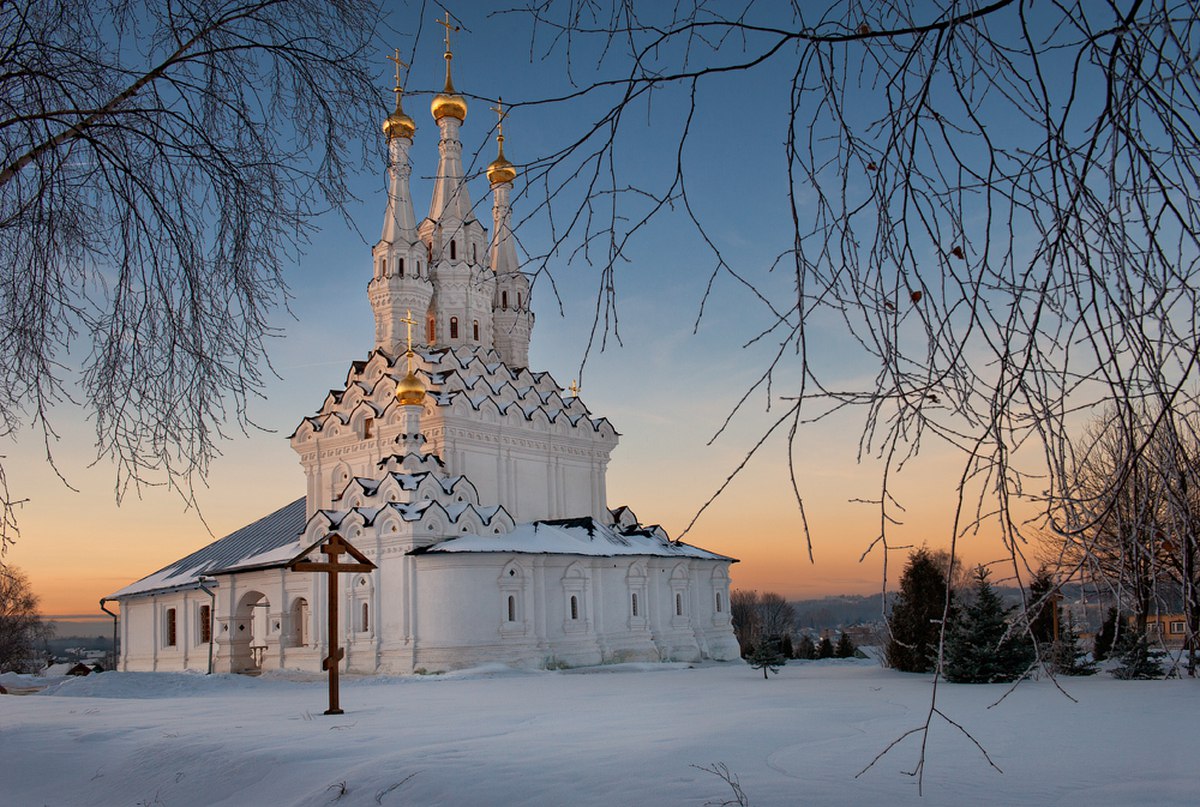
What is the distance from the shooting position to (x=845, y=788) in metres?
Answer: 6.13

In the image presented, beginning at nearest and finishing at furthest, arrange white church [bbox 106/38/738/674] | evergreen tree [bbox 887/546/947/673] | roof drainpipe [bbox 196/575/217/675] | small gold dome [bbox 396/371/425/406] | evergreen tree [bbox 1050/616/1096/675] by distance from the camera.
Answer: evergreen tree [bbox 1050/616/1096/675]
evergreen tree [bbox 887/546/947/673]
white church [bbox 106/38/738/674]
small gold dome [bbox 396/371/425/406]
roof drainpipe [bbox 196/575/217/675]

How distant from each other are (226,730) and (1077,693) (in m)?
11.2

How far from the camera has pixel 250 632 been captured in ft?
97.9

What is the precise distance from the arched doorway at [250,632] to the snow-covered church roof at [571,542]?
719 cm

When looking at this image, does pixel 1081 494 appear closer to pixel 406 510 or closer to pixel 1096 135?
pixel 1096 135

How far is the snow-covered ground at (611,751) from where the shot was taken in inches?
248

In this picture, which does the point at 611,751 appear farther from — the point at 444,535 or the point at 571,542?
the point at 571,542

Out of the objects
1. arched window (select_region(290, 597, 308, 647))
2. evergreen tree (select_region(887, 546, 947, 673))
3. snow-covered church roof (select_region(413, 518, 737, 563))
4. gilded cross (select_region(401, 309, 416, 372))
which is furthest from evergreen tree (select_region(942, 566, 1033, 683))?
arched window (select_region(290, 597, 308, 647))

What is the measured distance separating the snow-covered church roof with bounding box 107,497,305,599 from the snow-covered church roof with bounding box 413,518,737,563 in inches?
275

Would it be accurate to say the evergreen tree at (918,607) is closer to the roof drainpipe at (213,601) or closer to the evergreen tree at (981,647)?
the evergreen tree at (981,647)

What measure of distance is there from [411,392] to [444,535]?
5034mm

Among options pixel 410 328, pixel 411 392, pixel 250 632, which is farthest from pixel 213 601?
pixel 410 328

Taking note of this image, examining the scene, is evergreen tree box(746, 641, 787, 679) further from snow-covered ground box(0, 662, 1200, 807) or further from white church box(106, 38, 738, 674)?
white church box(106, 38, 738, 674)

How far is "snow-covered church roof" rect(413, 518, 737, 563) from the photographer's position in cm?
2523
